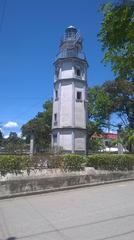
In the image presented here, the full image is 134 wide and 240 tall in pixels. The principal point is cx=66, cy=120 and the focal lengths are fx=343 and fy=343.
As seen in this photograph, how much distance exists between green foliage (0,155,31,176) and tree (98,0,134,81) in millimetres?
10988

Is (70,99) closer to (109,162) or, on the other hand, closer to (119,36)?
(109,162)

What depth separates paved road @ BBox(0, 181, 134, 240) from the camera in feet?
25.9

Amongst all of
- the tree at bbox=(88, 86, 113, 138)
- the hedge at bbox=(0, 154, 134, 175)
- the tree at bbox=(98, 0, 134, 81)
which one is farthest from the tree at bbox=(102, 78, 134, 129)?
the tree at bbox=(98, 0, 134, 81)

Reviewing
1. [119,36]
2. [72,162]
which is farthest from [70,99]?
[119,36]

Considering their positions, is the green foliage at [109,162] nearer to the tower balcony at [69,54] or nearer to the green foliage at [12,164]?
the green foliage at [12,164]

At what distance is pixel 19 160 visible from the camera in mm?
15500

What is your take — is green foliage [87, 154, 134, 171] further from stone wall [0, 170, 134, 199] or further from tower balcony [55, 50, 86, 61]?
tower balcony [55, 50, 86, 61]

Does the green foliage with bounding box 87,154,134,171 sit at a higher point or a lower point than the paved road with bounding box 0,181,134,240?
higher

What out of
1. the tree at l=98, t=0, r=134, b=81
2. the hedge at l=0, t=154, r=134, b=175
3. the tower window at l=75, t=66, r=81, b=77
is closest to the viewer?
the tree at l=98, t=0, r=134, b=81

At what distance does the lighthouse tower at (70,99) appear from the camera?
37.9m

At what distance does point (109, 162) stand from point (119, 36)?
1567cm

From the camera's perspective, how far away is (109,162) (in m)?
19.4

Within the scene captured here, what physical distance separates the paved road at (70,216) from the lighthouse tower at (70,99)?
906 inches

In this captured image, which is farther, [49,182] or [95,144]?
[95,144]
